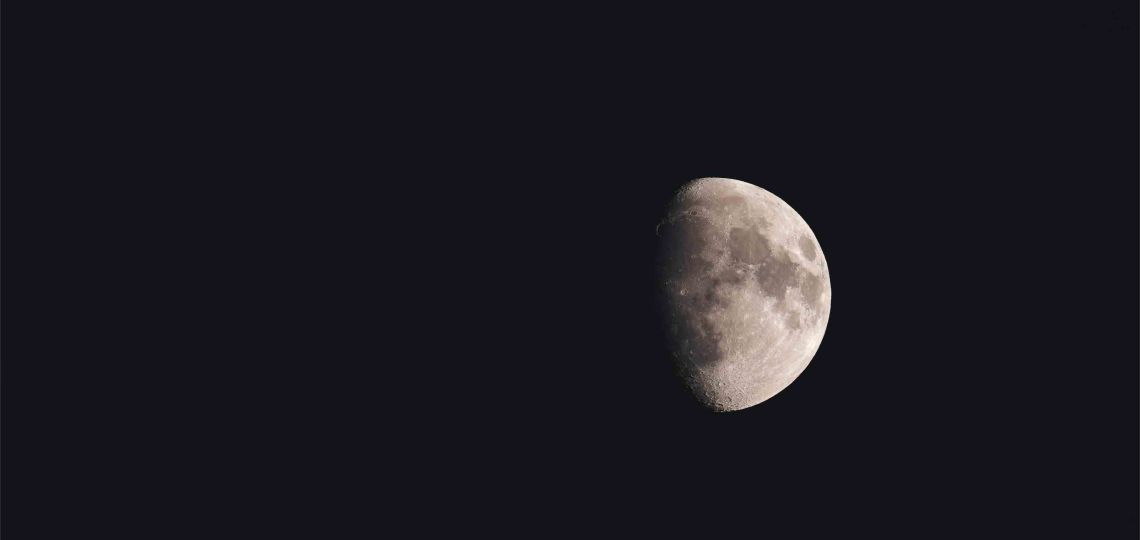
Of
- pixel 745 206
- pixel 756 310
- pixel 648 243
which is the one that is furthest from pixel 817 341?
pixel 648 243

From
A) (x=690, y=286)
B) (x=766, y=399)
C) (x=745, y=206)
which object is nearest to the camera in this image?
(x=690, y=286)

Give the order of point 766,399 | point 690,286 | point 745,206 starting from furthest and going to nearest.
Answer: point 766,399 → point 745,206 → point 690,286

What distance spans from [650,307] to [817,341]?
1149 mm

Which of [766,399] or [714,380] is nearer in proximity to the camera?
[714,380]

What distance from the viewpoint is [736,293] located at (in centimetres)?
347

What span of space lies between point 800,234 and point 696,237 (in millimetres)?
755

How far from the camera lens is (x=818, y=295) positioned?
3.79 m

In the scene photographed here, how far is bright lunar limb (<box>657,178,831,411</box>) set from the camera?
11.5ft

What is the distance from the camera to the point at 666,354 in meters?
3.64

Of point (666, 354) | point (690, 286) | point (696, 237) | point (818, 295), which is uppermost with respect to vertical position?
point (818, 295)

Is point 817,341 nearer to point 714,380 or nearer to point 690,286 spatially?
point 714,380

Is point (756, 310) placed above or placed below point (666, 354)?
above

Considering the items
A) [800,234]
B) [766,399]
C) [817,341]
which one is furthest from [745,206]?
[766,399]

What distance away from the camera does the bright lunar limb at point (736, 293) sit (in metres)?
3.49
